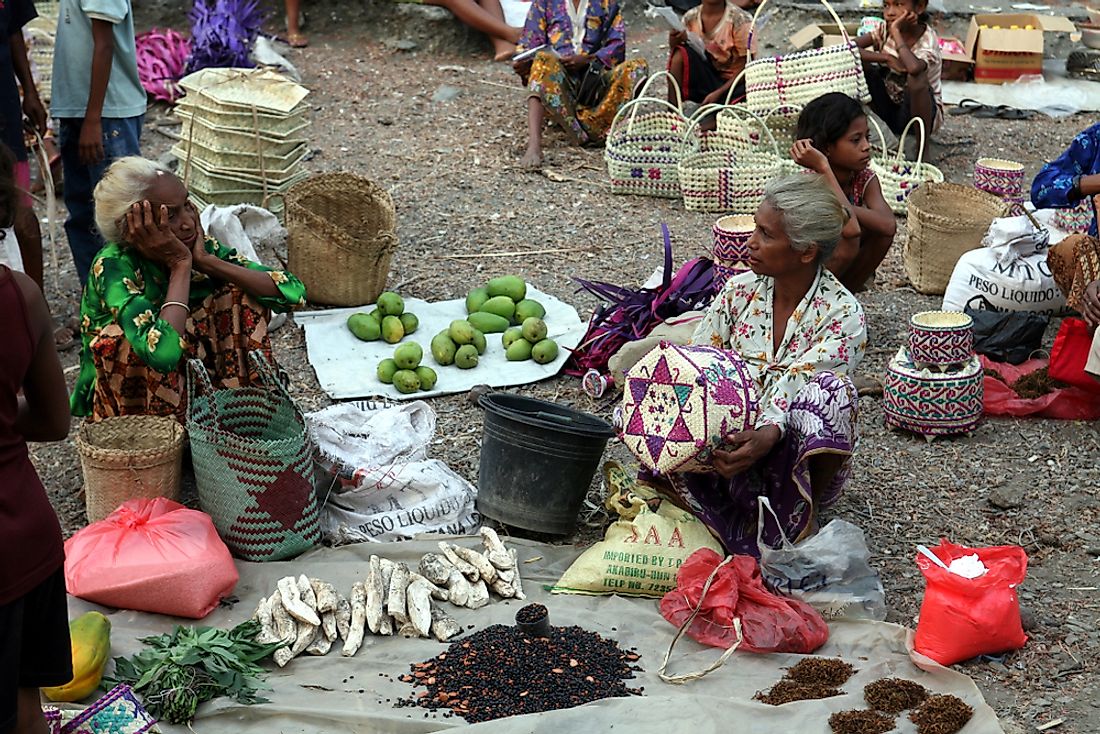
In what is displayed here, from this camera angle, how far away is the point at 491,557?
3834mm

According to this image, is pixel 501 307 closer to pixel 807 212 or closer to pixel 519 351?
pixel 519 351

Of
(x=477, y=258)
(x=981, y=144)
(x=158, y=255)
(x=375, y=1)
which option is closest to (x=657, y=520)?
(x=158, y=255)

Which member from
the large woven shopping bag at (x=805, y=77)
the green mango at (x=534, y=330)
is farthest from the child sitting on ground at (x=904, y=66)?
the green mango at (x=534, y=330)

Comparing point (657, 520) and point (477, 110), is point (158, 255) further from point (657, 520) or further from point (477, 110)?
point (477, 110)

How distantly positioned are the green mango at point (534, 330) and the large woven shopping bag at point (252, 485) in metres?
1.55

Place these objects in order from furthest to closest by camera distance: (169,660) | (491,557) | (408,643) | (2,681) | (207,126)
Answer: (207,126) → (491,557) → (408,643) → (169,660) → (2,681)

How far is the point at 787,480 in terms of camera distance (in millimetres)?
3674

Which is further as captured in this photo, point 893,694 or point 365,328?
point 365,328

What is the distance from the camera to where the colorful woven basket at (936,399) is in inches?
182

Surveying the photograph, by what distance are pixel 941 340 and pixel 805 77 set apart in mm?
2990

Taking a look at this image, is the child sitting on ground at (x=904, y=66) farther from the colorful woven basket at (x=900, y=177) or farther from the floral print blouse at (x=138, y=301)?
the floral print blouse at (x=138, y=301)

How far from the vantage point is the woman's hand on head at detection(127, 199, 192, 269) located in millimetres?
3906

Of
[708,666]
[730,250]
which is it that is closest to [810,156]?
[730,250]

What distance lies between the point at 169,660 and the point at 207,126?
388cm
